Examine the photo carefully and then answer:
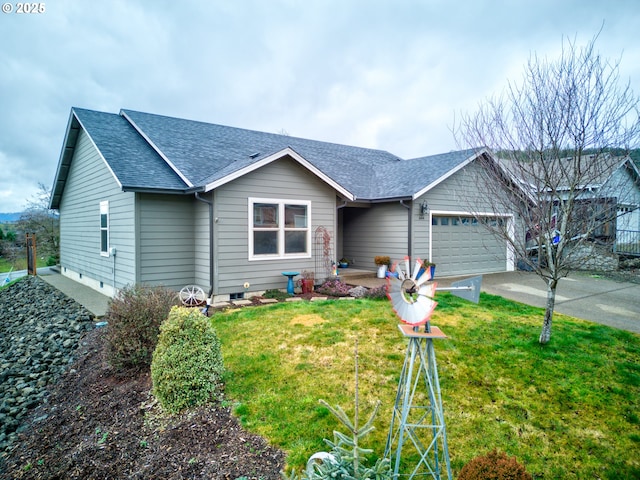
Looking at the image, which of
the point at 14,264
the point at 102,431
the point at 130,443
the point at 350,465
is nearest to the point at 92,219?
the point at 102,431

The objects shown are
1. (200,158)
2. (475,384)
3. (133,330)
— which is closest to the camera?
(475,384)

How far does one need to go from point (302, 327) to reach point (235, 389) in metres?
2.08

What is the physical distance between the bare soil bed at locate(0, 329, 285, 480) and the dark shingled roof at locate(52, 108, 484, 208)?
4845 mm

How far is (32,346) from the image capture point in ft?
23.8

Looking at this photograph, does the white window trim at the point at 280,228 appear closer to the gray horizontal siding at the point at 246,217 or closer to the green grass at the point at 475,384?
the gray horizontal siding at the point at 246,217

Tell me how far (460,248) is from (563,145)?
8266mm

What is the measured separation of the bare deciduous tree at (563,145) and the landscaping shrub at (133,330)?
5.19 meters

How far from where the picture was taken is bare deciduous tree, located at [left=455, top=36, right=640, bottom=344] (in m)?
4.44

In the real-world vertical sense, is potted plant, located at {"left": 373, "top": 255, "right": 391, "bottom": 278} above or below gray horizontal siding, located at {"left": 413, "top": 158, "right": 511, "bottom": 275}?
below

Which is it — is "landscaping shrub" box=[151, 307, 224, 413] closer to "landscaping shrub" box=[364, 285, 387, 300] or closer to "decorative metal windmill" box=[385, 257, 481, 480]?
"decorative metal windmill" box=[385, 257, 481, 480]

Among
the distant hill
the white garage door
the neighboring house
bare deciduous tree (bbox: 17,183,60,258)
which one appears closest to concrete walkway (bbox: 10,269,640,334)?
the neighboring house

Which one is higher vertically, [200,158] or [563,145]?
[200,158]

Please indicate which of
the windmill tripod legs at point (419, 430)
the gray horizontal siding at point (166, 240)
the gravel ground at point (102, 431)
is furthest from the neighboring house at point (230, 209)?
the windmill tripod legs at point (419, 430)

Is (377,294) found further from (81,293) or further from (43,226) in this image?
(43,226)
